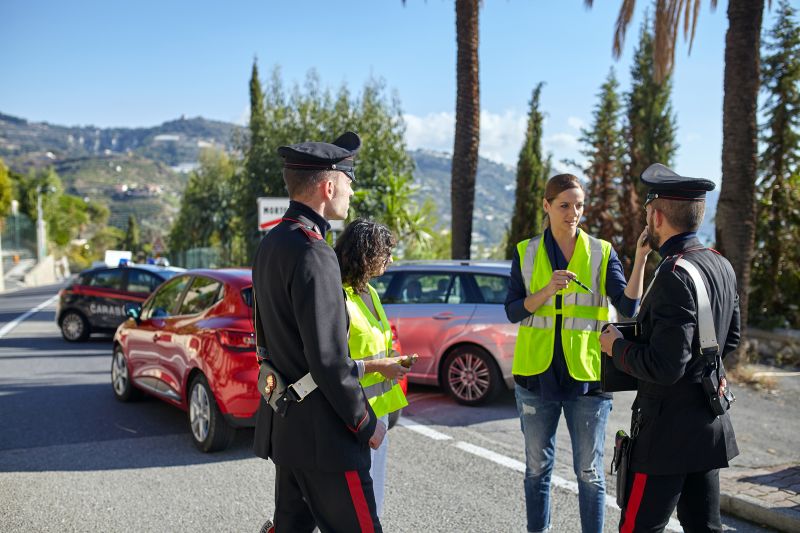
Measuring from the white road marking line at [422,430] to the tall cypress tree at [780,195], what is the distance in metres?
7.62

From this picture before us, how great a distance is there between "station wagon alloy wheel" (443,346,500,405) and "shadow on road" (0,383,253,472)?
244cm

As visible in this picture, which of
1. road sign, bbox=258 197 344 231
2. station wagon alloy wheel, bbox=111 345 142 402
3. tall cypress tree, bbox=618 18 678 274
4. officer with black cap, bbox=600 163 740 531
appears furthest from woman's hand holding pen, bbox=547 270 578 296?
tall cypress tree, bbox=618 18 678 274

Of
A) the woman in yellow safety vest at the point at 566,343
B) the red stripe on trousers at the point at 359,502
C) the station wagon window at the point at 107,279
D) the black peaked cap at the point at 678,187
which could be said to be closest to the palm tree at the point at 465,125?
the station wagon window at the point at 107,279

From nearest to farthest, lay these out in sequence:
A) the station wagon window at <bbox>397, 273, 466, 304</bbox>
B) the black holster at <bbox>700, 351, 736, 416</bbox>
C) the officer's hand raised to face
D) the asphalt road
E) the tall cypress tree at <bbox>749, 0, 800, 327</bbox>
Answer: the officer's hand raised to face
the black holster at <bbox>700, 351, 736, 416</bbox>
the asphalt road
the station wagon window at <bbox>397, 273, 466, 304</bbox>
the tall cypress tree at <bbox>749, 0, 800, 327</bbox>

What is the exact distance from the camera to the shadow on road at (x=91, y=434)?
588 cm

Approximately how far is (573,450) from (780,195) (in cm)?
1150

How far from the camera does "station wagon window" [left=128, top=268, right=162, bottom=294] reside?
13.8 meters

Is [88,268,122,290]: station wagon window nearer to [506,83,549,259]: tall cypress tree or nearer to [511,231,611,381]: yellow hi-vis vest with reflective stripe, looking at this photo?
[506,83,549,259]: tall cypress tree

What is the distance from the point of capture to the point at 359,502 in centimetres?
252

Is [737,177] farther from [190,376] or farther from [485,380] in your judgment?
[190,376]

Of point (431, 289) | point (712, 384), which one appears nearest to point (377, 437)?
point (712, 384)

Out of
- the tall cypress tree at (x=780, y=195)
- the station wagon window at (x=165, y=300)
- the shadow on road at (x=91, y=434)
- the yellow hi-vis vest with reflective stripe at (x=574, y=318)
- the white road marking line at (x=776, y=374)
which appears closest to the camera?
the yellow hi-vis vest with reflective stripe at (x=574, y=318)

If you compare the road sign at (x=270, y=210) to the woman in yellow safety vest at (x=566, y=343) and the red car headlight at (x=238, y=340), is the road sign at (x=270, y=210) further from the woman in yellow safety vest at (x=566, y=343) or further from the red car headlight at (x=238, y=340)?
the woman in yellow safety vest at (x=566, y=343)

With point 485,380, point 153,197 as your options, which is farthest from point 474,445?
point 153,197
